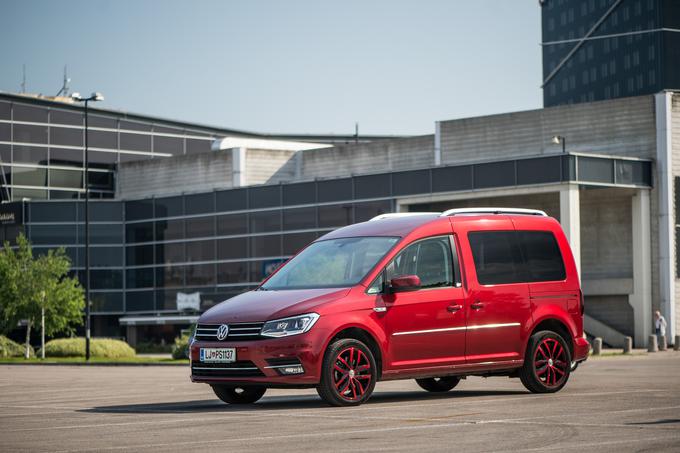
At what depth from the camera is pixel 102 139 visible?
70875 millimetres

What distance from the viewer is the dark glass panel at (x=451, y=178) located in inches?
1892

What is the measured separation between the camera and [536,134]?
5300 cm

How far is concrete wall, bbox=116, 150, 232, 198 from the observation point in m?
64.2

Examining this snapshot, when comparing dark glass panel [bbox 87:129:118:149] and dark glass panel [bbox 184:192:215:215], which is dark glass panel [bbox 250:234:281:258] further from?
dark glass panel [bbox 87:129:118:149]

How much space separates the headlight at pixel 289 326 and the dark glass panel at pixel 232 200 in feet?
149

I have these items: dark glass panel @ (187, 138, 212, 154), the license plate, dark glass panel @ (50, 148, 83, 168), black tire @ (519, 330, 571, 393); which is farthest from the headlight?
dark glass panel @ (187, 138, 212, 154)

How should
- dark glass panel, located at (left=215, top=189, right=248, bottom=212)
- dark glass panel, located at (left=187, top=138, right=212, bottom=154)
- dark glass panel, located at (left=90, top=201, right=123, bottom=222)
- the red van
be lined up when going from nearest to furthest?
the red van < dark glass panel, located at (left=215, top=189, right=248, bottom=212) < dark glass panel, located at (left=90, top=201, right=123, bottom=222) < dark glass panel, located at (left=187, top=138, right=212, bottom=154)

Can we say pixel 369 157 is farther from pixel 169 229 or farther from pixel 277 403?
pixel 277 403

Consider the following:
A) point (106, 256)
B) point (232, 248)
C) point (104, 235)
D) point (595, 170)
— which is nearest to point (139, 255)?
point (106, 256)

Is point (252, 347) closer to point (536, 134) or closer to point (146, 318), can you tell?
point (536, 134)

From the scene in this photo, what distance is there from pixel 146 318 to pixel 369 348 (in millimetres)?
49237

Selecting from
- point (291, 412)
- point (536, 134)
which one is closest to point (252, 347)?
point (291, 412)

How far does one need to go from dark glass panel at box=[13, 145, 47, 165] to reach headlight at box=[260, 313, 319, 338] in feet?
188

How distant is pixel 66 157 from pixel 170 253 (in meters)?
11.4
